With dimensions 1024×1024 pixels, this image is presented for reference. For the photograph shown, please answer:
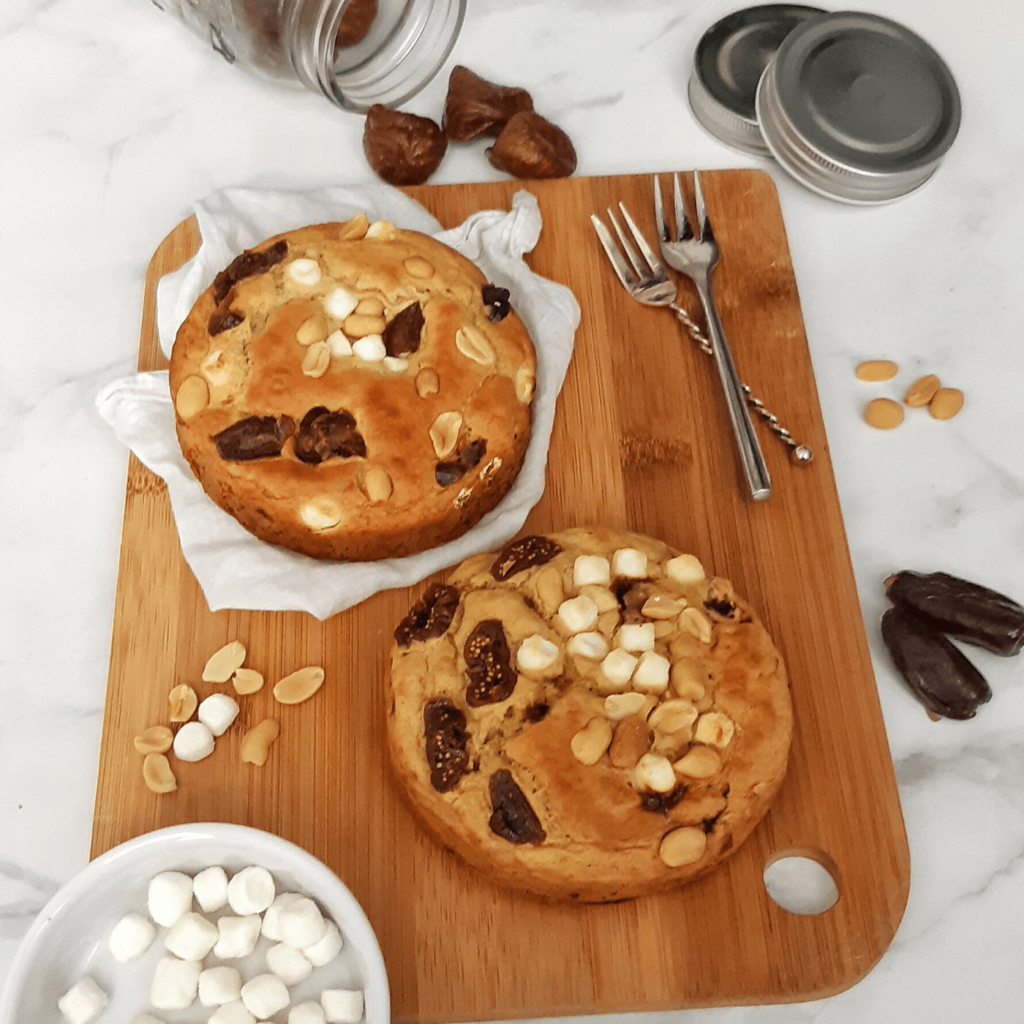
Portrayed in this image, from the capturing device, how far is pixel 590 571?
5.03ft

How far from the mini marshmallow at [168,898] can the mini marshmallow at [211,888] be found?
0.06ft

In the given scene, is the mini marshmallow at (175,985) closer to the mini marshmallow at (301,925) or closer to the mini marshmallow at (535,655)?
the mini marshmallow at (301,925)

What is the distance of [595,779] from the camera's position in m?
1.39

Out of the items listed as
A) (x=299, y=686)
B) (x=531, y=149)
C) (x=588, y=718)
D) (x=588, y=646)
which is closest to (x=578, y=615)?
(x=588, y=646)

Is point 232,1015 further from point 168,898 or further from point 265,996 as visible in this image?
point 168,898

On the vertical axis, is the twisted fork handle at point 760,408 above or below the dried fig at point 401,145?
below

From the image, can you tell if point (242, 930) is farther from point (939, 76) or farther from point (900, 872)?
point (939, 76)

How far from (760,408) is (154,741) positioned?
1.22 meters

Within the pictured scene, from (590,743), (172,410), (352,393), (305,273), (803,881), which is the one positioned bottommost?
(803,881)

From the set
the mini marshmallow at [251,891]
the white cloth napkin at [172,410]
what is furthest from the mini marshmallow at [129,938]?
the white cloth napkin at [172,410]

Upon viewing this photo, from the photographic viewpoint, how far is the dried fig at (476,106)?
211cm

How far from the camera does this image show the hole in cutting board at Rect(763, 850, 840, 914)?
152 cm

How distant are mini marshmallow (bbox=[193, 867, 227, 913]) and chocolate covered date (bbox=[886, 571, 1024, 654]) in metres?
1.23

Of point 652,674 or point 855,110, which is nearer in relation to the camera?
point 652,674
